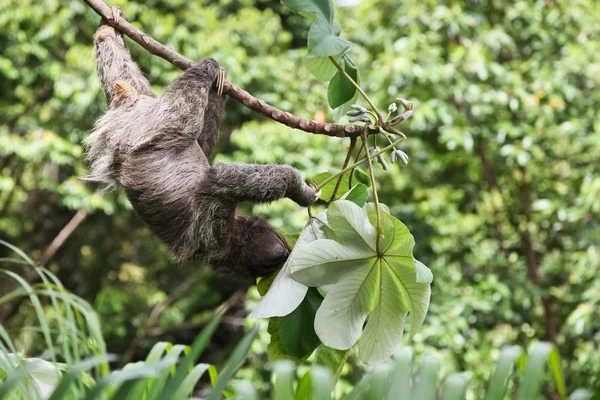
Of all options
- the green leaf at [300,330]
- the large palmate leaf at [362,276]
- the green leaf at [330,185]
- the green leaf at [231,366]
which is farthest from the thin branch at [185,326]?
the green leaf at [231,366]

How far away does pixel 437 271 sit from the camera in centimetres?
568

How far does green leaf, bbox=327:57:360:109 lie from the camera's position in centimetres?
217

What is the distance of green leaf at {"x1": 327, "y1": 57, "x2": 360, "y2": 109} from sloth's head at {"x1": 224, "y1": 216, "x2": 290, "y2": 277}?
0.49 meters

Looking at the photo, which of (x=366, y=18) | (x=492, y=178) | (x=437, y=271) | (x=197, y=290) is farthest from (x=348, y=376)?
(x=366, y=18)

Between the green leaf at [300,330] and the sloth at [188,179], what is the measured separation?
Answer: 414 mm

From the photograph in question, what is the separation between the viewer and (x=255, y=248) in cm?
224

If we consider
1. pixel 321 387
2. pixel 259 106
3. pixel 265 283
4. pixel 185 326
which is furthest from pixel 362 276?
pixel 185 326

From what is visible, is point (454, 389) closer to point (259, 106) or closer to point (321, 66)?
point (259, 106)

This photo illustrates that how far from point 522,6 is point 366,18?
1.62m

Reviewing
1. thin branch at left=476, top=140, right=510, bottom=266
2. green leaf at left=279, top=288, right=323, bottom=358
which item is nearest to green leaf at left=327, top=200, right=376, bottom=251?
green leaf at left=279, top=288, right=323, bottom=358

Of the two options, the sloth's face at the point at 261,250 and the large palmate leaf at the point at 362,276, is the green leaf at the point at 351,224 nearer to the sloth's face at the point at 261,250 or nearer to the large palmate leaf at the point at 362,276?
the large palmate leaf at the point at 362,276

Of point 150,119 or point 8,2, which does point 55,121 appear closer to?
point 8,2

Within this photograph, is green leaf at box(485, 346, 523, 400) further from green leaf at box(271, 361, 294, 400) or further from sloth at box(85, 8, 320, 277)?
sloth at box(85, 8, 320, 277)

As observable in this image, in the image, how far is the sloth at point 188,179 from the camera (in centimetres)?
233
